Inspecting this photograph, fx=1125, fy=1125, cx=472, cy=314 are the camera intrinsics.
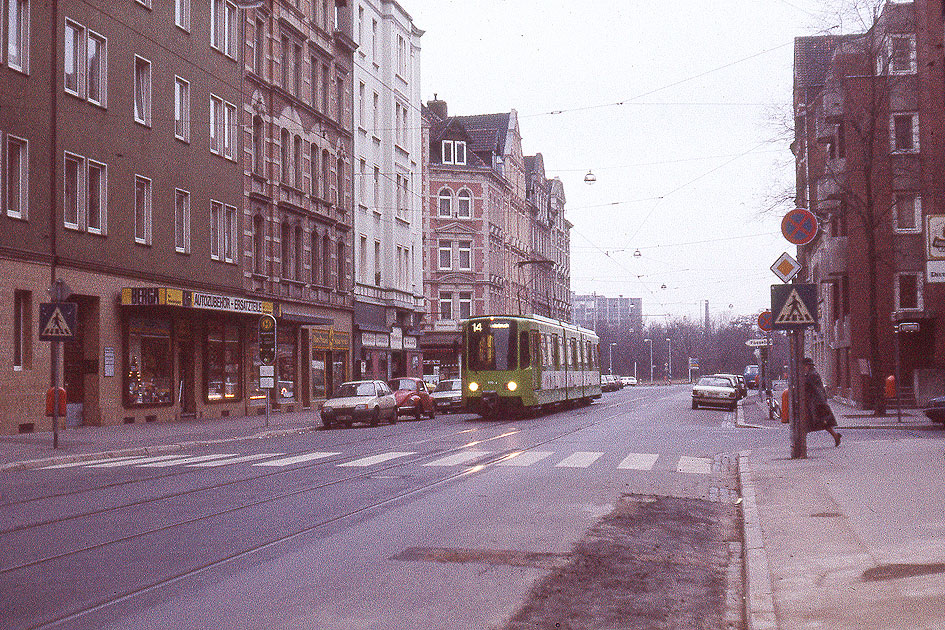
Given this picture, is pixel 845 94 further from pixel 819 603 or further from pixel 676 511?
pixel 819 603

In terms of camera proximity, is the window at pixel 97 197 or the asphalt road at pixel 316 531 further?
Result: the window at pixel 97 197

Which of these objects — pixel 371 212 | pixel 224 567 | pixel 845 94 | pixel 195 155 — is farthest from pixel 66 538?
pixel 371 212

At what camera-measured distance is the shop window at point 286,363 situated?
140ft

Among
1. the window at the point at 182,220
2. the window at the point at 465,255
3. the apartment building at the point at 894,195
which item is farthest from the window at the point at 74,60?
the window at the point at 465,255

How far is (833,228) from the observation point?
172ft

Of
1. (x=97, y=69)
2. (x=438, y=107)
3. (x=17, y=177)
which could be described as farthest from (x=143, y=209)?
(x=438, y=107)

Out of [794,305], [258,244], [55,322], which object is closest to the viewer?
[794,305]

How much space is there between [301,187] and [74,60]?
1666cm

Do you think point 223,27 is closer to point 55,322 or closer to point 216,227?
point 216,227

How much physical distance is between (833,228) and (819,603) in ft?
156

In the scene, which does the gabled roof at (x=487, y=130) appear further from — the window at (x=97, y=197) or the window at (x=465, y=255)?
the window at (x=97, y=197)

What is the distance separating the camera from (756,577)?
8180 millimetres

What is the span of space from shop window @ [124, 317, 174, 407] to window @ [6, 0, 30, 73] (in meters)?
7.90

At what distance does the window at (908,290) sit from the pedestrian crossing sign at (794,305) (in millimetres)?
28277
